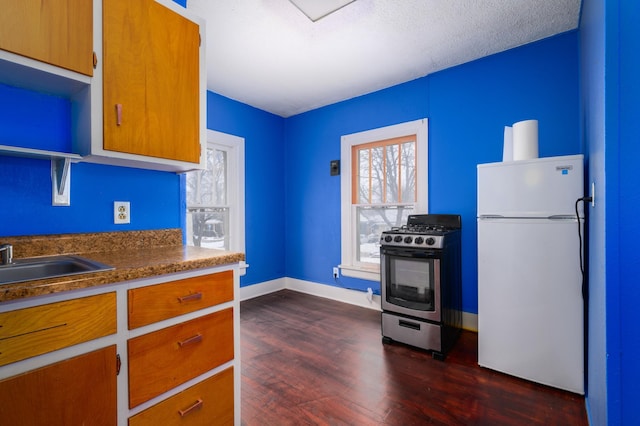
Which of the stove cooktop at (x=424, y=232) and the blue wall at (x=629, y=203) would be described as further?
the stove cooktop at (x=424, y=232)

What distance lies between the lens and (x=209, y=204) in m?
3.61

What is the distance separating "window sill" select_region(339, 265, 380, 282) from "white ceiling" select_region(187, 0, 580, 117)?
7.33ft

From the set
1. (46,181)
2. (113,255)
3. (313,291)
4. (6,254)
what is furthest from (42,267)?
(313,291)

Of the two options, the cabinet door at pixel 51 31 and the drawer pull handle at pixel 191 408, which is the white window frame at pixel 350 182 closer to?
the drawer pull handle at pixel 191 408

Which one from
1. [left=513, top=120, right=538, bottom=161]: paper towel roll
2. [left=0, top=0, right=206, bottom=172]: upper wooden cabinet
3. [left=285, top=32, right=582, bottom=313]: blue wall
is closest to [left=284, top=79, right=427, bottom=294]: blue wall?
[left=285, top=32, right=582, bottom=313]: blue wall

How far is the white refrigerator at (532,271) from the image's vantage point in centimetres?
190

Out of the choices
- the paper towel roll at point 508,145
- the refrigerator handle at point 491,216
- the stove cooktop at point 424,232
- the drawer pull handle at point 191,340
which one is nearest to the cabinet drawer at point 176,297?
the drawer pull handle at point 191,340

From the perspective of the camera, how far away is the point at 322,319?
10.6 feet

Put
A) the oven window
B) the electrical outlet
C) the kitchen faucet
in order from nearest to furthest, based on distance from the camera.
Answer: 1. the kitchen faucet
2. the electrical outlet
3. the oven window

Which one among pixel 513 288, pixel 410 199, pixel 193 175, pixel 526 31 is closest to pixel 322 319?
pixel 410 199

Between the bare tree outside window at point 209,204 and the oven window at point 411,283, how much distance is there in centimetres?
219

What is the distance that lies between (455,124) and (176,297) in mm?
2968

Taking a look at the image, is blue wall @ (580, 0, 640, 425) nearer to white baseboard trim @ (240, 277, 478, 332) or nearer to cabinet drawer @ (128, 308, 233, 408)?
cabinet drawer @ (128, 308, 233, 408)

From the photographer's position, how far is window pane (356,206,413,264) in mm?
3506
